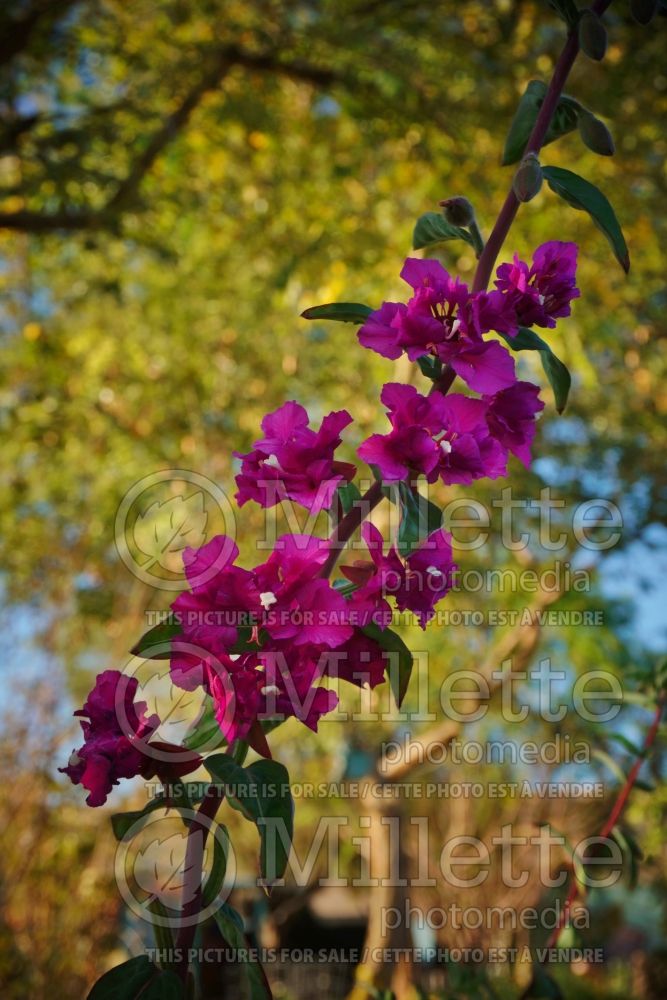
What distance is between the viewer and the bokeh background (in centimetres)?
429

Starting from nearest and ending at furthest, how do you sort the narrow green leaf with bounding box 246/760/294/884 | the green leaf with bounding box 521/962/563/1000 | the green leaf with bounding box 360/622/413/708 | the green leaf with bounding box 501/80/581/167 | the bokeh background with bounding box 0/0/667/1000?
the narrow green leaf with bounding box 246/760/294/884, the green leaf with bounding box 360/622/413/708, the green leaf with bounding box 501/80/581/167, the green leaf with bounding box 521/962/563/1000, the bokeh background with bounding box 0/0/667/1000

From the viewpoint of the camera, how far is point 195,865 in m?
0.83

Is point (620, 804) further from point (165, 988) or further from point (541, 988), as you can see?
point (165, 988)

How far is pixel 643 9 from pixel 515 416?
0.43 m

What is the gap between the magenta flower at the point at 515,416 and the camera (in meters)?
0.88

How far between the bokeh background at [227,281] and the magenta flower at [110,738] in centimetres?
305

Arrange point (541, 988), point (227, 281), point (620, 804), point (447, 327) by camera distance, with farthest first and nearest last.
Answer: point (227, 281)
point (620, 804)
point (541, 988)
point (447, 327)

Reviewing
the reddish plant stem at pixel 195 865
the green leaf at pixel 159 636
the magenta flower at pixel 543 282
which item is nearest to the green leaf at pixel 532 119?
the magenta flower at pixel 543 282

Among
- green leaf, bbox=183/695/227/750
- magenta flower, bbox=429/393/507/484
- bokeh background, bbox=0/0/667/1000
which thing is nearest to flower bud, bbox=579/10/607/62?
magenta flower, bbox=429/393/507/484

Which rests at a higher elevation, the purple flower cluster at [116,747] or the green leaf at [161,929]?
the purple flower cluster at [116,747]

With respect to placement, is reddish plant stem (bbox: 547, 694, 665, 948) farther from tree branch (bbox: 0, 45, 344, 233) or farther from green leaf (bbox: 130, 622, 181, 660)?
tree branch (bbox: 0, 45, 344, 233)

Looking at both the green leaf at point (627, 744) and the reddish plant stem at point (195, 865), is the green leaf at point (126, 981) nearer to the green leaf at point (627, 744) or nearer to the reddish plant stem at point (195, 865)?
the reddish plant stem at point (195, 865)

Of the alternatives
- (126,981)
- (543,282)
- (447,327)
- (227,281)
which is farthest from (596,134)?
(227,281)

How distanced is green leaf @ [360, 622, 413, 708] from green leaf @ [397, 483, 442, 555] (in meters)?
0.08
